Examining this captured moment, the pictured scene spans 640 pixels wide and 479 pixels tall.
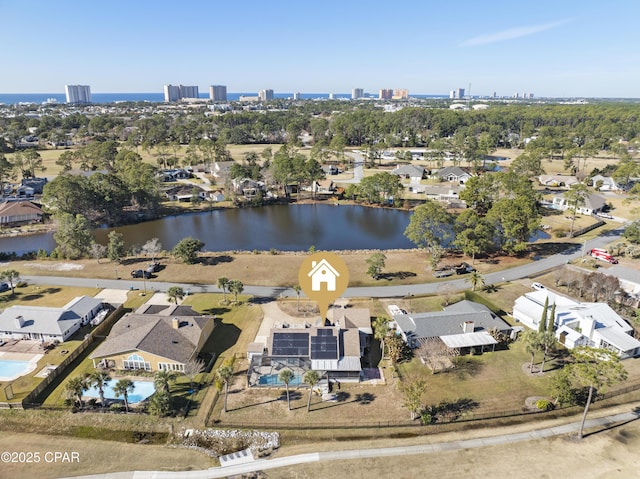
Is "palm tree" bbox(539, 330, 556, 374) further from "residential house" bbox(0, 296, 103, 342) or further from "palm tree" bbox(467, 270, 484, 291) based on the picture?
"residential house" bbox(0, 296, 103, 342)

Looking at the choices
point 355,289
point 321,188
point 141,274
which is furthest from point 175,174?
point 355,289

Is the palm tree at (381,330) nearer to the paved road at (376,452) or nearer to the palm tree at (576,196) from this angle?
the paved road at (376,452)

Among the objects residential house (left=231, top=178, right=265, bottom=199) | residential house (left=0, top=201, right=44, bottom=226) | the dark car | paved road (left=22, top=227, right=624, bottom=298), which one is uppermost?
residential house (left=231, top=178, right=265, bottom=199)

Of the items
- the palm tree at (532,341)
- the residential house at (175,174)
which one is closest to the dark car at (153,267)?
the palm tree at (532,341)

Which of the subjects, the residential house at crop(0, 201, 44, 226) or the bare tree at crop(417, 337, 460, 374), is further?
the residential house at crop(0, 201, 44, 226)

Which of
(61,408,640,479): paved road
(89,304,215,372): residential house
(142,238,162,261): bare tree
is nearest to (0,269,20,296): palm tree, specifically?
(142,238,162,261): bare tree

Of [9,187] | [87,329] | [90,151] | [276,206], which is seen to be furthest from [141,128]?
[87,329]
